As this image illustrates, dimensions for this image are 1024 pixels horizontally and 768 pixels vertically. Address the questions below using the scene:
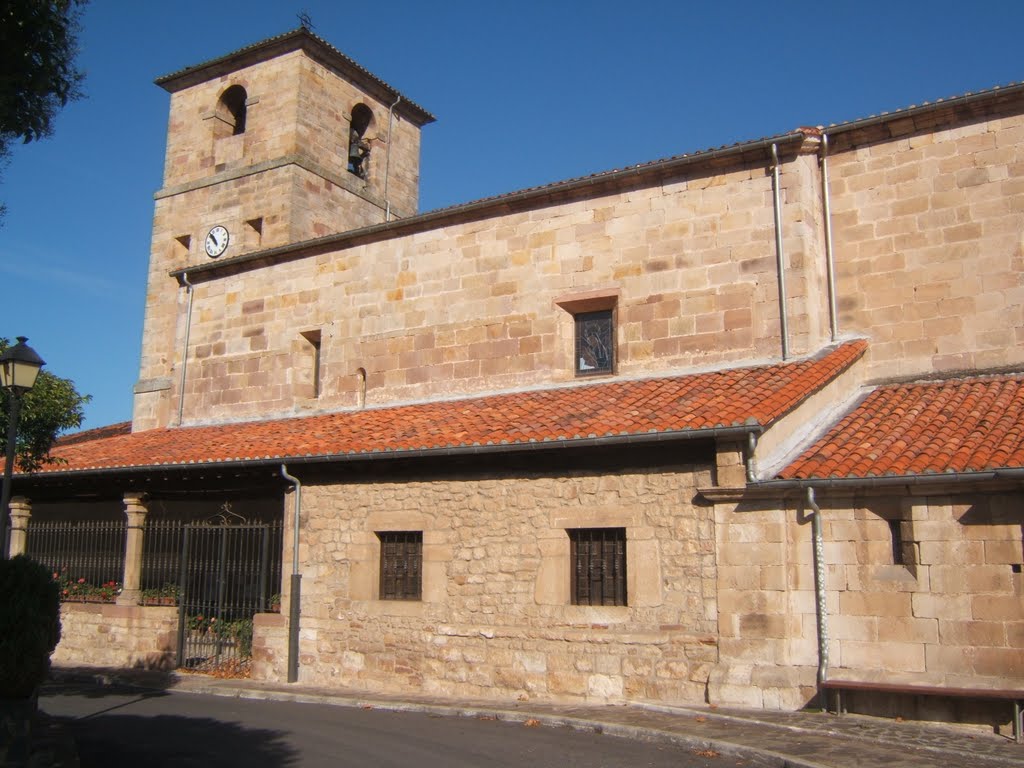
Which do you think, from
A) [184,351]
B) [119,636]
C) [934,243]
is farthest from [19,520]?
[934,243]

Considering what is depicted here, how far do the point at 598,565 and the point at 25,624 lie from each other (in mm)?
5831

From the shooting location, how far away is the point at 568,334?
1401 cm

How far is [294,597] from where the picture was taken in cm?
1255

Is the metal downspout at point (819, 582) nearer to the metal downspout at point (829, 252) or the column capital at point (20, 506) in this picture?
the metal downspout at point (829, 252)

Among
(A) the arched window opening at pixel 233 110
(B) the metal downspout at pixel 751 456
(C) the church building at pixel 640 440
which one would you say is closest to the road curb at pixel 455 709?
(C) the church building at pixel 640 440

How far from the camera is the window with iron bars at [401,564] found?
12.0m

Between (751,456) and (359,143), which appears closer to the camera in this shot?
(751,456)

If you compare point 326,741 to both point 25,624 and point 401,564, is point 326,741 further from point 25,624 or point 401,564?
point 401,564

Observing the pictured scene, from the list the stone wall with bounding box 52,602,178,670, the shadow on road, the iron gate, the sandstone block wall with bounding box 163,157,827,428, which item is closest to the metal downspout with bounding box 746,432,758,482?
the sandstone block wall with bounding box 163,157,827,428

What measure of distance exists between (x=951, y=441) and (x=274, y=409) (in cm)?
1127

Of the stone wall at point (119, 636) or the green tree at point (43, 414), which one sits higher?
the green tree at point (43, 414)

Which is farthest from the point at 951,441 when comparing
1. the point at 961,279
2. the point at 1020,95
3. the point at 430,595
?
the point at 430,595

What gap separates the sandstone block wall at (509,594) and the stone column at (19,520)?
623 cm

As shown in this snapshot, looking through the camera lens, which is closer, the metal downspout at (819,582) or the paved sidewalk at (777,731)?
the paved sidewalk at (777,731)
